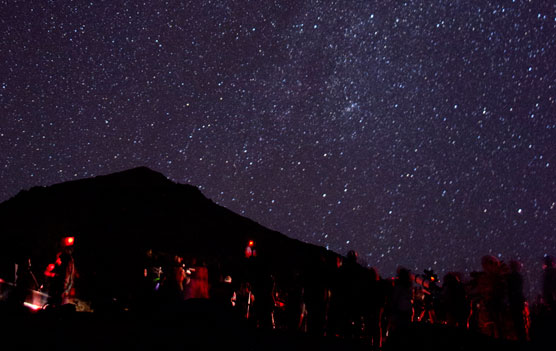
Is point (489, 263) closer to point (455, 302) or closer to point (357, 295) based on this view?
point (455, 302)

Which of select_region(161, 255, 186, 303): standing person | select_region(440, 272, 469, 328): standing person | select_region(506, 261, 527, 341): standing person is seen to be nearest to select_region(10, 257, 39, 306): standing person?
select_region(161, 255, 186, 303): standing person

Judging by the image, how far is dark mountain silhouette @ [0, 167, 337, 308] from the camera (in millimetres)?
8834

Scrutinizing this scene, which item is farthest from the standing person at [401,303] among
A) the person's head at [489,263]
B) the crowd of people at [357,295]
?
the person's head at [489,263]

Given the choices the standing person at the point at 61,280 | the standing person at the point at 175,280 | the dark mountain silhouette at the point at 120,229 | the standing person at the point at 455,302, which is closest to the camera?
the standing person at the point at 61,280

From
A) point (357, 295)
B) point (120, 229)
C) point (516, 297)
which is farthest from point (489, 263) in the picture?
point (120, 229)

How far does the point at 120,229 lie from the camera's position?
8961mm

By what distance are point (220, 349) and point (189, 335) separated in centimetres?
28

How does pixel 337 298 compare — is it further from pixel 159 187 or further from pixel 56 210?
pixel 56 210

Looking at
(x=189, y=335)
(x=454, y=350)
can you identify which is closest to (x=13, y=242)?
(x=189, y=335)

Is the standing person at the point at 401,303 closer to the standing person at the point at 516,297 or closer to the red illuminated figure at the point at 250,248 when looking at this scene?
the standing person at the point at 516,297

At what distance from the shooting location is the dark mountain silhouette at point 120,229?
8.83 m

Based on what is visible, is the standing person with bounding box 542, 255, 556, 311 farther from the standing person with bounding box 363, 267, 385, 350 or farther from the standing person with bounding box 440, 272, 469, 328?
the standing person with bounding box 363, 267, 385, 350

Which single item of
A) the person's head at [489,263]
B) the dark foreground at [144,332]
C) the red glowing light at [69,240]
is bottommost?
the dark foreground at [144,332]

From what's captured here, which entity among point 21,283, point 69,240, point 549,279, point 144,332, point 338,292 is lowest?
point 144,332
